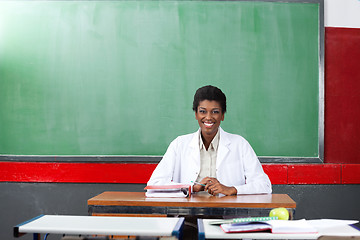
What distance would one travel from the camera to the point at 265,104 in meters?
3.51

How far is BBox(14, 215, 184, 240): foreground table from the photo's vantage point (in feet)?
5.19

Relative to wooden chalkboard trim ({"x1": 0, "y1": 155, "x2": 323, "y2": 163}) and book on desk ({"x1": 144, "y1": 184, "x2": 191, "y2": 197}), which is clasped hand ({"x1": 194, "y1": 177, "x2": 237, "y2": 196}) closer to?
book on desk ({"x1": 144, "y1": 184, "x2": 191, "y2": 197})

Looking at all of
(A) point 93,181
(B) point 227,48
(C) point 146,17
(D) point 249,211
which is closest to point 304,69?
(B) point 227,48

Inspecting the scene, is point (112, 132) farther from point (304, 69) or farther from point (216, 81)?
point (304, 69)

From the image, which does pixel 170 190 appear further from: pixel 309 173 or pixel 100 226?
pixel 309 173

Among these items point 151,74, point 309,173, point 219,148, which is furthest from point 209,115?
point 309,173

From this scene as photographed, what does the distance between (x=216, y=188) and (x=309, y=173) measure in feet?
4.29

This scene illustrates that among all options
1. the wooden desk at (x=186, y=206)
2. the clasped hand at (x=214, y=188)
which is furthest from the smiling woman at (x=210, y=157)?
the wooden desk at (x=186, y=206)

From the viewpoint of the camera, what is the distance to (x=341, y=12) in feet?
11.6

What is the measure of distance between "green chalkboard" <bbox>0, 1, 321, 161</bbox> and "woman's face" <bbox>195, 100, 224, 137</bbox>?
661mm

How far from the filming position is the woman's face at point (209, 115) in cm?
282

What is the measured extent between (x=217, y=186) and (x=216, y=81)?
1295 mm

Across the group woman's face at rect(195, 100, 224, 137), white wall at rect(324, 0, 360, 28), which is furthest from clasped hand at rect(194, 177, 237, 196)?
white wall at rect(324, 0, 360, 28)

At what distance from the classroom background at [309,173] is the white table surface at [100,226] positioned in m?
1.61
